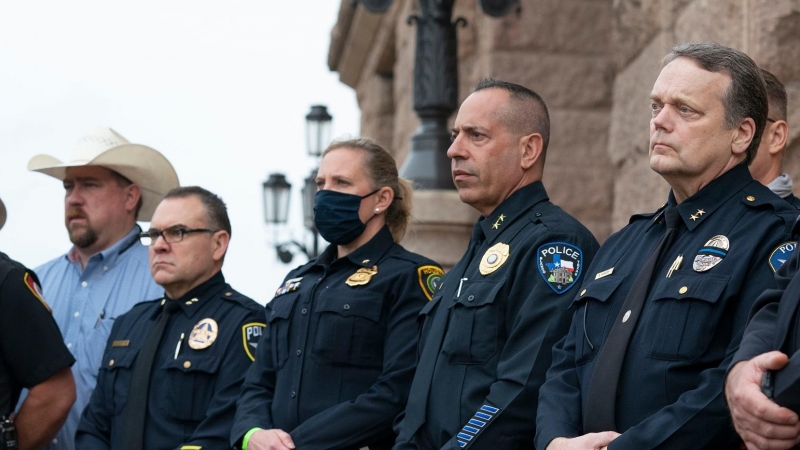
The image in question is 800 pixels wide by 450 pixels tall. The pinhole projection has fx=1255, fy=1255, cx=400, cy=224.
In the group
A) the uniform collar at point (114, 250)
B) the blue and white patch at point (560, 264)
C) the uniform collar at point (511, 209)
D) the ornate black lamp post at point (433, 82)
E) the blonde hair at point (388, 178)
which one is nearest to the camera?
the blue and white patch at point (560, 264)

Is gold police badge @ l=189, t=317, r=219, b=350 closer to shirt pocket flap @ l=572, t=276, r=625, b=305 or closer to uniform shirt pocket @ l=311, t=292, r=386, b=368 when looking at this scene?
uniform shirt pocket @ l=311, t=292, r=386, b=368

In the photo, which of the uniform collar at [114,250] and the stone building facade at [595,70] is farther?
the uniform collar at [114,250]

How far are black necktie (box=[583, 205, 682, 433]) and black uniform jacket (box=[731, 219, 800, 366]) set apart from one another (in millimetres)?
416

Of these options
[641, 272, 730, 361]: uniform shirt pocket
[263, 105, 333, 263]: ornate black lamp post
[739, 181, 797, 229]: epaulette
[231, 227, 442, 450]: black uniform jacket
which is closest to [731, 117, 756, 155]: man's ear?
[739, 181, 797, 229]: epaulette

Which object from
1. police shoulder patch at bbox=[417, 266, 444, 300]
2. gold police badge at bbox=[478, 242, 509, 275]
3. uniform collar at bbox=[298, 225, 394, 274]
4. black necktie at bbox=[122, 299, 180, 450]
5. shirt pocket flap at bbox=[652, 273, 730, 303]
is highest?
shirt pocket flap at bbox=[652, 273, 730, 303]

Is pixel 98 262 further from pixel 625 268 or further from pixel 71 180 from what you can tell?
pixel 625 268

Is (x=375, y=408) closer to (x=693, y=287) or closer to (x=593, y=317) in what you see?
(x=593, y=317)

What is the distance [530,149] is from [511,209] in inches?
10.0

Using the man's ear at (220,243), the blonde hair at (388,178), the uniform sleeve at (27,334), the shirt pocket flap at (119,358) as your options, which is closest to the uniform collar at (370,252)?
the blonde hair at (388,178)

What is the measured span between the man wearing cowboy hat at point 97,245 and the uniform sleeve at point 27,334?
95 cm

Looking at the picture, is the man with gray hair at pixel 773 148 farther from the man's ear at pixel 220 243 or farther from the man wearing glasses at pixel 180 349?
the man's ear at pixel 220 243

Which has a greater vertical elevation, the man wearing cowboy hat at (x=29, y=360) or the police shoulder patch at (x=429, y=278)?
the police shoulder patch at (x=429, y=278)

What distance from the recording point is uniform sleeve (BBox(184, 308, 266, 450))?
5223 mm

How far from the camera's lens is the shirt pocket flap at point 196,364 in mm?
5418
